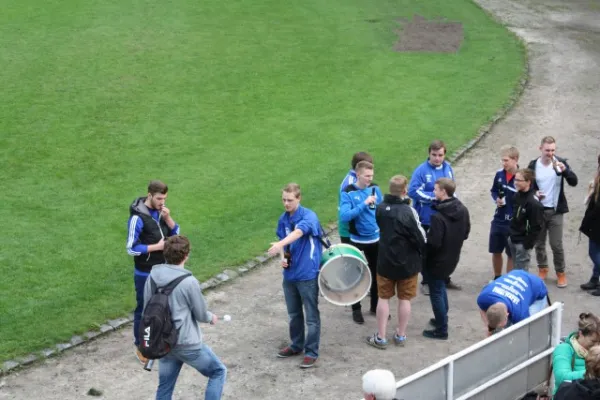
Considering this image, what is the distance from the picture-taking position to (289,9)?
25.2 meters

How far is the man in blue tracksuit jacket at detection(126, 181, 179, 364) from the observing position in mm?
9688

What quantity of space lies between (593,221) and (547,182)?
74 centimetres

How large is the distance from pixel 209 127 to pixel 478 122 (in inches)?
207

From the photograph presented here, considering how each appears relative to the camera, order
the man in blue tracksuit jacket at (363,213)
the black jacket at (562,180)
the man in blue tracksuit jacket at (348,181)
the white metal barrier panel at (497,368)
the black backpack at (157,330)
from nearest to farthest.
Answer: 1. the white metal barrier panel at (497,368)
2. the black backpack at (157,330)
3. the man in blue tracksuit jacket at (363,213)
4. the man in blue tracksuit jacket at (348,181)
5. the black jacket at (562,180)

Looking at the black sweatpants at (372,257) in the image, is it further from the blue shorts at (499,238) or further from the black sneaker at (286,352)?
the blue shorts at (499,238)

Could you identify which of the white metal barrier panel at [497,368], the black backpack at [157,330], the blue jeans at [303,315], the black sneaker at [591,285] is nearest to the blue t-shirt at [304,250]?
the blue jeans at [303,315]

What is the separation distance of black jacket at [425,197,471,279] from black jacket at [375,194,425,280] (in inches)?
9.1

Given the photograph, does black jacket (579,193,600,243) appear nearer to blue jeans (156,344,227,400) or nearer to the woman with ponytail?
the woman with ponytail

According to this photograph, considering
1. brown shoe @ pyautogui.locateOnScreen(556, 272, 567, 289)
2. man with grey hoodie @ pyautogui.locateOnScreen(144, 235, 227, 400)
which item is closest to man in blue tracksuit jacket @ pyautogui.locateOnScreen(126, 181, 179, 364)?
man with grey hoodie @ pyautogui.locateOnScreen(144, 235, 227, 400)

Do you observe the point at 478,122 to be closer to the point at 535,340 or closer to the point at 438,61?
the point at 438,61

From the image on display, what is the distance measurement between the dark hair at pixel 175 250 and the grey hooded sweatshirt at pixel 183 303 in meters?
0.07

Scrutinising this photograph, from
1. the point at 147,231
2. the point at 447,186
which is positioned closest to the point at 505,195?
the point at 447,186

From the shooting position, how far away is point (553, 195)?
11.7 metres

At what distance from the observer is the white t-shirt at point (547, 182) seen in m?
11.7
